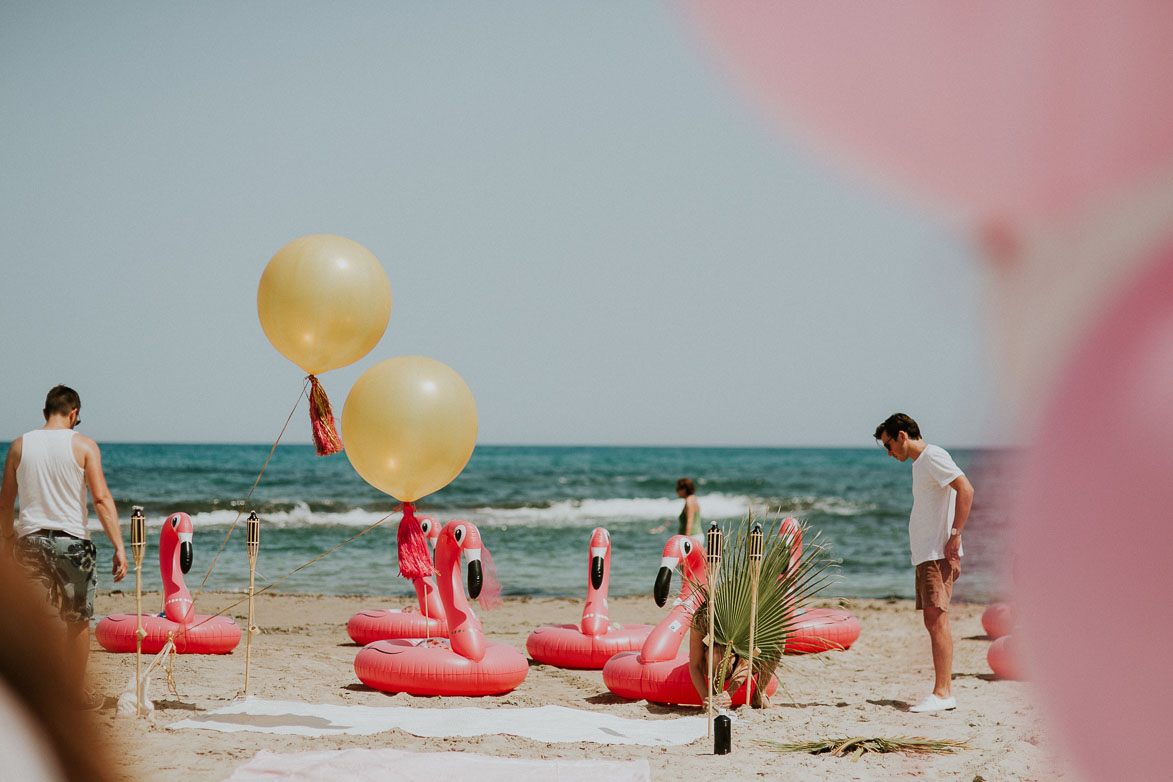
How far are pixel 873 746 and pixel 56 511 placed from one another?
434 cm

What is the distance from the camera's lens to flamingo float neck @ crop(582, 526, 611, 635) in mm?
7340

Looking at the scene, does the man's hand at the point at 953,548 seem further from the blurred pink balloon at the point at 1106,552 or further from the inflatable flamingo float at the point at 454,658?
the blurred pink balloon at the point at 1106,552

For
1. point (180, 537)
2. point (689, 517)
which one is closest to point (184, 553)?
point (180, 537)

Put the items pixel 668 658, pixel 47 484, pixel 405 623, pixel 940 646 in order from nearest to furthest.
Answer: pixel 47 484 < pixel 940 646 < pixel 668 658 < pixel 405 623

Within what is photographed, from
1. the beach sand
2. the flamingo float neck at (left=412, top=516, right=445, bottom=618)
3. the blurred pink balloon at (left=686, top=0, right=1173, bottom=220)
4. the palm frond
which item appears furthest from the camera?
the flamingo float neck at (left=412, top=516, right=445, bottom=618)

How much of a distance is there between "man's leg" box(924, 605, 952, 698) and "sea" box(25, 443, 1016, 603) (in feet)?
1.94

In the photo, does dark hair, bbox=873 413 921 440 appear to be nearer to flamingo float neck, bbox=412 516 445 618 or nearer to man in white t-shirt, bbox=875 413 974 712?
man in white t-shirt, bbox=875 413 974 712

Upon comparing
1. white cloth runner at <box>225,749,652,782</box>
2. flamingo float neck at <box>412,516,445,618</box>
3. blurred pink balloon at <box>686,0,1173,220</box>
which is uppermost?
blurred pink balloon at <box>686,0,1173,220</box>

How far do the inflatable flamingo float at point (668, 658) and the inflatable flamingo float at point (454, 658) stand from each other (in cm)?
70

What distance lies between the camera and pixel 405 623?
8242 mm

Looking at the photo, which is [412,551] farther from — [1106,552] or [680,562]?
[1106,552]

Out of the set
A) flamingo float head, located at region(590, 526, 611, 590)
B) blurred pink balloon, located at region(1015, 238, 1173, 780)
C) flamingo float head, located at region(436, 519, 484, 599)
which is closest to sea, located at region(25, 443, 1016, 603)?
→ blurred pink balloon, located at region(1015, 238, 1173, 780)

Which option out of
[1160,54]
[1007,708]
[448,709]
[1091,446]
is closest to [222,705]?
[448,709]

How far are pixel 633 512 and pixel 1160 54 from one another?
29643 mm
